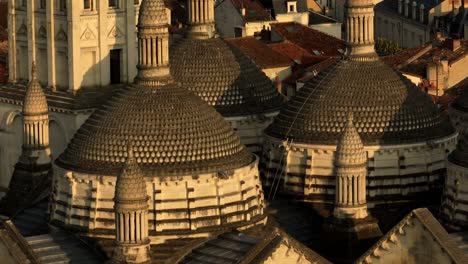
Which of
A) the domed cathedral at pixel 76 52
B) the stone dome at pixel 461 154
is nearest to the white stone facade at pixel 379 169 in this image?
the stone dome at pixel 461 154

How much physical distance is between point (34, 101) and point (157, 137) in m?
14.0

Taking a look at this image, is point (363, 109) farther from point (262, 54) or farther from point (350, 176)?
point (262, 54)

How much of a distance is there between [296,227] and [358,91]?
5300mm

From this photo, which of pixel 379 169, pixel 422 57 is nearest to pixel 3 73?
pixel 422 57

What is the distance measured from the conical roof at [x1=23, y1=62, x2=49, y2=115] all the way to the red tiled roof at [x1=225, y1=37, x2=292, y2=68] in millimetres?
39528

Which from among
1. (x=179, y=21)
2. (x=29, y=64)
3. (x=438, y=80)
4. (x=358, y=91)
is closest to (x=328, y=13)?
(x=179, y=21)

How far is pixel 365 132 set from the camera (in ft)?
312

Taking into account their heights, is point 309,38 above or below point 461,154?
below

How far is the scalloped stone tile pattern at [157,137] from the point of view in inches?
3494

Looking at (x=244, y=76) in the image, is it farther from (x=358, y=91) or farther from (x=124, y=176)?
(x=124, y=176)

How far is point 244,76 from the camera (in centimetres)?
10069

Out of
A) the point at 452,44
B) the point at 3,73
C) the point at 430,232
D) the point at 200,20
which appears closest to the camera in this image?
the point at 430,232

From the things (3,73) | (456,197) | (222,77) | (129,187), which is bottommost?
(456,197)

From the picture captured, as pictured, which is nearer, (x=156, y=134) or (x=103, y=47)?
(x=156, y=134)
